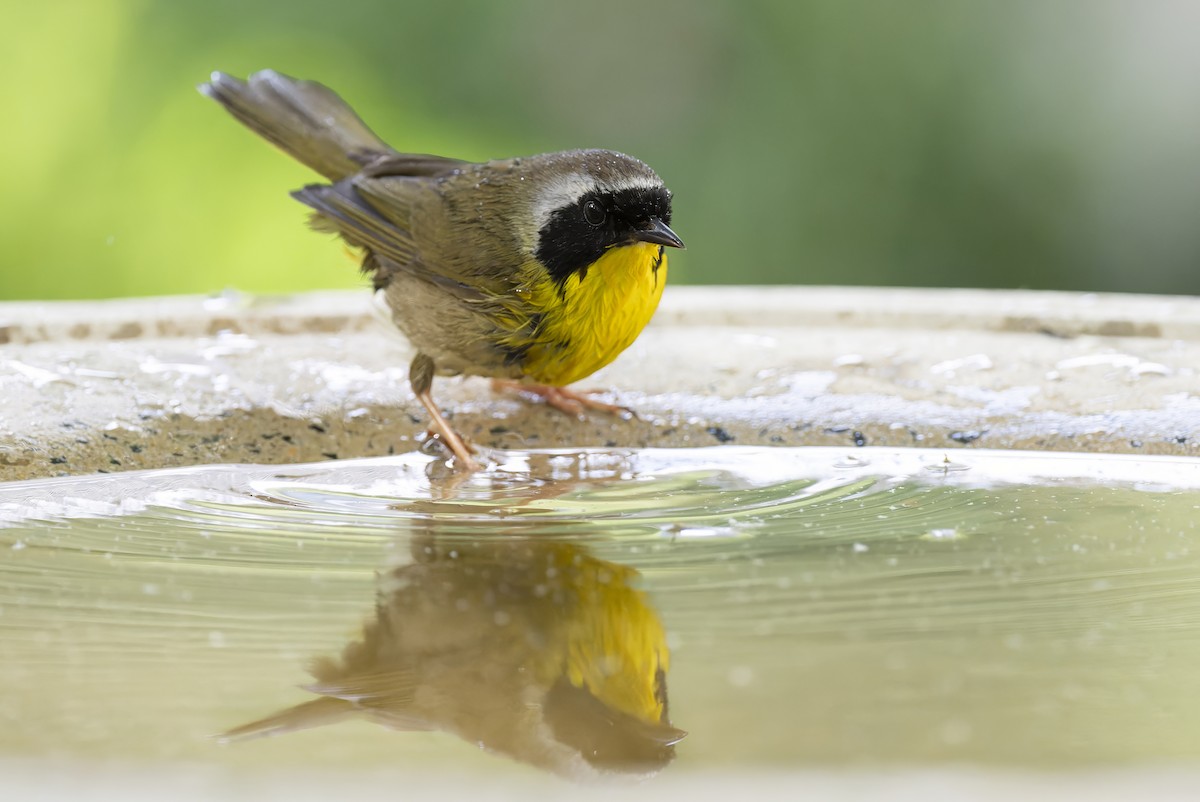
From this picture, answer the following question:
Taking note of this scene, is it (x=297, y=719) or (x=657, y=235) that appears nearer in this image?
(x=297, y=719)

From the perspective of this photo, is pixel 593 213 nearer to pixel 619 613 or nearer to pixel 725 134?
pixel 619 613

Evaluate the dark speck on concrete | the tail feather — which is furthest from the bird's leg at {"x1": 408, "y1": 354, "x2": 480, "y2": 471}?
the tail feather

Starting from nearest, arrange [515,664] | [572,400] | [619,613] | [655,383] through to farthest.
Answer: [515,664], [619,613], [572,400], [655,383]

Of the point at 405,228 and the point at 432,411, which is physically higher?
the point at 405,228

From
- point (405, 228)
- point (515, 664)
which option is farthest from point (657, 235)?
point (515, 664)

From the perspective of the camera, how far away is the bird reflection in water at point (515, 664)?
4.59 feet

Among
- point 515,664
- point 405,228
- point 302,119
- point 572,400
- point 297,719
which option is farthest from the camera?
point 302,119

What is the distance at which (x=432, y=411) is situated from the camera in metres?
2.94

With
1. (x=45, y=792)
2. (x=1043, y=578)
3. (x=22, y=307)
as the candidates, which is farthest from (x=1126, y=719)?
(x=22, y=307)

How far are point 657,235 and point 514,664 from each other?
1348 millimetres

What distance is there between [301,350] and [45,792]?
7.40 feet

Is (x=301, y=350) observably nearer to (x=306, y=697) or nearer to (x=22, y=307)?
(x=22, y=307)

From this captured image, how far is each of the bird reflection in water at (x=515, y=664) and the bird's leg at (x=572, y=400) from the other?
89 centimetres

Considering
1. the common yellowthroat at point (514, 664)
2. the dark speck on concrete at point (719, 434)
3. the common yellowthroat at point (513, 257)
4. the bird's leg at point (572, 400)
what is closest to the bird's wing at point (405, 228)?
the common yellowthroat at point (513, 257)
